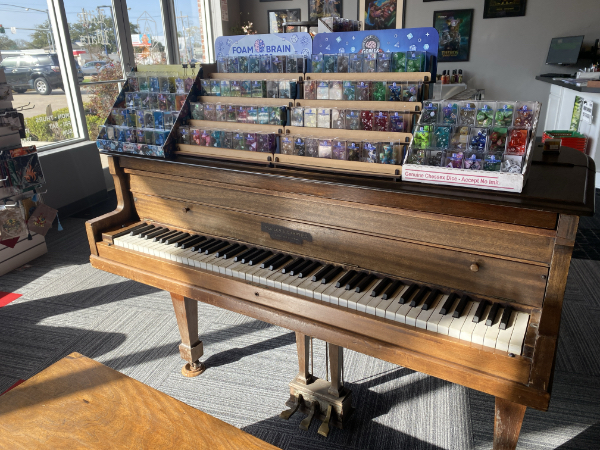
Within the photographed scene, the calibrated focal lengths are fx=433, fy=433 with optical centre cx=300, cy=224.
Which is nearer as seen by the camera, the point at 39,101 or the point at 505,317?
the point at 505,317

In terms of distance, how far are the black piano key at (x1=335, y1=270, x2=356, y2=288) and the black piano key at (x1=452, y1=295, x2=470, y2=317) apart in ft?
1.19

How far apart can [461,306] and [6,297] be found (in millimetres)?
3126

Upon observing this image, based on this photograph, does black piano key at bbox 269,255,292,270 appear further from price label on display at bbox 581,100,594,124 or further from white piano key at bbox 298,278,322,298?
price label on display at bbox 581,100,594,124

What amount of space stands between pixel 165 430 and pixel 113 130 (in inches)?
51.1

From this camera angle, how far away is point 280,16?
8172 mm

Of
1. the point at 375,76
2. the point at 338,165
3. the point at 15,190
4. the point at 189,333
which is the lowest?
the point at 189,333

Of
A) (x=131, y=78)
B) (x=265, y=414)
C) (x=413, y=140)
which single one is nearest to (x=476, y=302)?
(x=413, y=140)

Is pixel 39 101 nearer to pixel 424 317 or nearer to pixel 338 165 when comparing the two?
pixel 338 165

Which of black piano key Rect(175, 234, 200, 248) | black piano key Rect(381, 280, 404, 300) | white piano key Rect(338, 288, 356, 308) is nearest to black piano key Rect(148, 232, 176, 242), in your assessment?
black piano key Rect(175, 234, 200, 248)

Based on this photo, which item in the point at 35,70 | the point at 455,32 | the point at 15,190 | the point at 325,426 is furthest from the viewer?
the point at 455,32

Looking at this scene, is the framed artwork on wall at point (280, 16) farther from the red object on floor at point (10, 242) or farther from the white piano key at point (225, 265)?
the white piano key at point (225, 265)

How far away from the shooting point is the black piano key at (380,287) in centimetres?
141

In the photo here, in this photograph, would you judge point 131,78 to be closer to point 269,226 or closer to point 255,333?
point 269,226

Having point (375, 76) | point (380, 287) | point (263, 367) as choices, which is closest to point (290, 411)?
point (263, 367)
